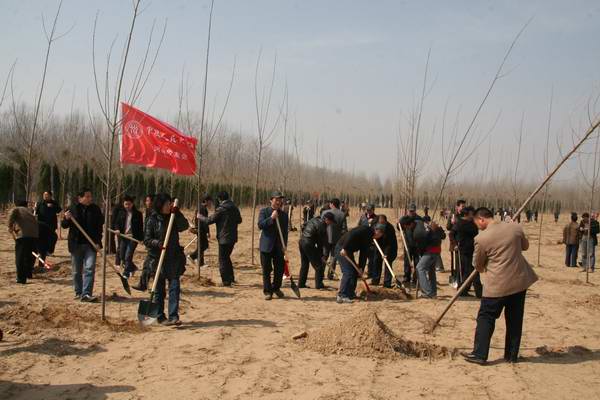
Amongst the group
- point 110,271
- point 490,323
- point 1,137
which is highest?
point 1,137

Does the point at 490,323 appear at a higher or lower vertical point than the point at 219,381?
higher

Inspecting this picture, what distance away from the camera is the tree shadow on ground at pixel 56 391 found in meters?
4.11

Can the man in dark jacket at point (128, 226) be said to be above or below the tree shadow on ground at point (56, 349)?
above

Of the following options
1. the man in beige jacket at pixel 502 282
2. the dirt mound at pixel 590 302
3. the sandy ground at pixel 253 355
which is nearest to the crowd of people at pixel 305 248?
the man in beige jacket at pixel 502 282

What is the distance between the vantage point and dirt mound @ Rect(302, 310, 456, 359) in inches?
211

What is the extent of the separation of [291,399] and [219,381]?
2.40ft

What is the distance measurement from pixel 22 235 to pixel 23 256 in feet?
1.22

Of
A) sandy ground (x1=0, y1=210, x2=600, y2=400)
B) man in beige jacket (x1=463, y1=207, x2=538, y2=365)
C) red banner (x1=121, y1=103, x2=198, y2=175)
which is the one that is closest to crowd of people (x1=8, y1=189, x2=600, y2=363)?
man in beige jacket (x1=463, y1=207, x2=538, y2=365)

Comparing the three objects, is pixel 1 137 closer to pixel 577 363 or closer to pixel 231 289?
pixel 231 289

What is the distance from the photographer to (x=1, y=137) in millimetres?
25812

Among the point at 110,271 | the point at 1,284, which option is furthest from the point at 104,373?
the point at 110,271

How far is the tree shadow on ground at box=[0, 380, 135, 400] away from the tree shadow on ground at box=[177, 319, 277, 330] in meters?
1.90

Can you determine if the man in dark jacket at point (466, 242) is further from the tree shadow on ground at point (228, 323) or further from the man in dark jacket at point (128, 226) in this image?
the man in dark jacket at point (128, 226)

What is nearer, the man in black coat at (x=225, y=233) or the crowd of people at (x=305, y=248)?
the crowd of people at (x=305, y=248)
